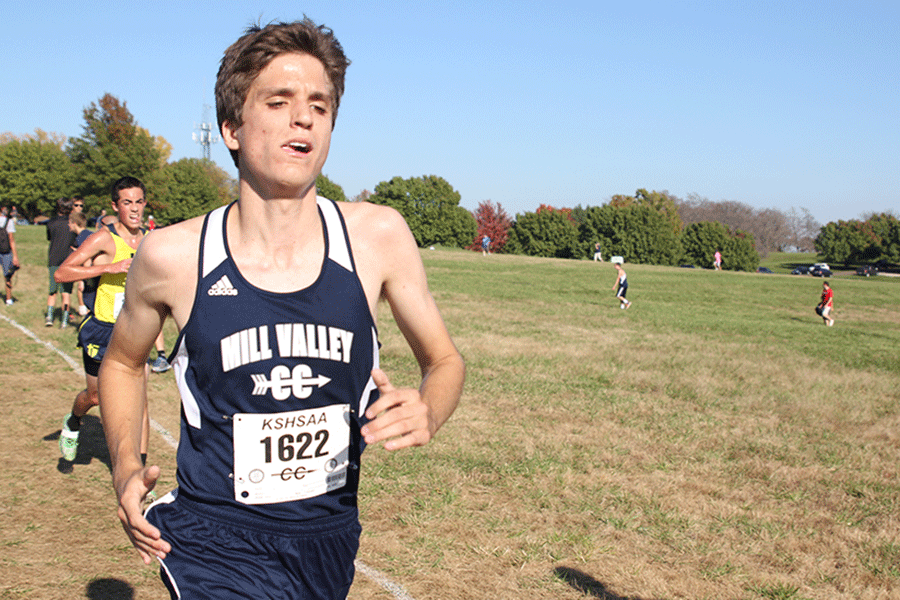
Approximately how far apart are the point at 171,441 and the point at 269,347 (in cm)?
635

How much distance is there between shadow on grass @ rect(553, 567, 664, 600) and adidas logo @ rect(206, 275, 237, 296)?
3.70 meters

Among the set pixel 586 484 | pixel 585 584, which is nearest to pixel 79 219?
pixel 586 484

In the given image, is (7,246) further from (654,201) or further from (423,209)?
(654,201)

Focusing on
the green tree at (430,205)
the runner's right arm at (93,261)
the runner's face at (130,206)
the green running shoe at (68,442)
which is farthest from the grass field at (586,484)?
the green tree at (430,205)

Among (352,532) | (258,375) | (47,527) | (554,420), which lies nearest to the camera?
(258,375)

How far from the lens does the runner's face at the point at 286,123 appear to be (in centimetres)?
223

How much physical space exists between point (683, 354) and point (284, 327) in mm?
14610

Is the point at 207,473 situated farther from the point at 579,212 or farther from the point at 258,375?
the point at 579,212

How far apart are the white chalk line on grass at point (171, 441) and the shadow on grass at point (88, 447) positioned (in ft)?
2.00

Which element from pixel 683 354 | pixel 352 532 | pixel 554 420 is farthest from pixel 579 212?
pixel 352 532

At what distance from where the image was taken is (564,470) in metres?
7.43

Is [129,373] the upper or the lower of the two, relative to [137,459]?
upper

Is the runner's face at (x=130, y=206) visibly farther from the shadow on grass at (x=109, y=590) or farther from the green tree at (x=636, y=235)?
the green tree at (x=636, y=235)

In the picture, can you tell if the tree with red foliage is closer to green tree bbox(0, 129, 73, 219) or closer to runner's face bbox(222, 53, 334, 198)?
green tree bbox(0, 129, 73, 219)
